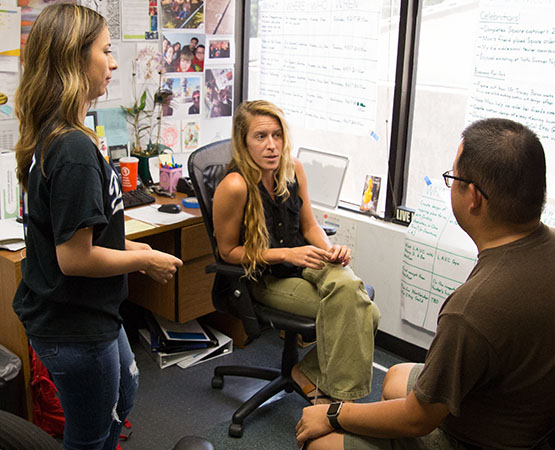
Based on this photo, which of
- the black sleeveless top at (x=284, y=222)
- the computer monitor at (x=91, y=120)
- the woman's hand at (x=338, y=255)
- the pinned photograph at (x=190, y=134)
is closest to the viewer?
the woman's hand at (x=338, y=255)

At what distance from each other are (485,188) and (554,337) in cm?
30

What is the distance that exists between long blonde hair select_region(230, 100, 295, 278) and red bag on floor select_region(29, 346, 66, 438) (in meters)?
0.79

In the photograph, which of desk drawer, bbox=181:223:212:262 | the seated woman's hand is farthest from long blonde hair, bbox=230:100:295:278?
desk drawer, bbox=181:223:212:262

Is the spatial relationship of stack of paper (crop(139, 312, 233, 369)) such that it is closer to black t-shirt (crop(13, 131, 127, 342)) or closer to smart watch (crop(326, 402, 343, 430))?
black t-shirt (crop(13, 131, 127, 342))

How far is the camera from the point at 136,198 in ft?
8.93

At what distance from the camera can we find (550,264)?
3.89 feet

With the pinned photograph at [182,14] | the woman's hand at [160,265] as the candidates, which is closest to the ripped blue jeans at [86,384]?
the woman's hand at [160,265]

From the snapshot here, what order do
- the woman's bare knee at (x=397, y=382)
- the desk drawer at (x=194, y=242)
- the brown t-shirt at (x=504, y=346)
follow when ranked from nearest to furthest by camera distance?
the brown t-shirt at (x=504, y=346)
the woman's bare knee at (x=397, y=382)
the desk drawer at (x=194, y=242)

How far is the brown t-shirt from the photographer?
1.15 metres

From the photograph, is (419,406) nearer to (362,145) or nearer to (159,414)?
(159,414)

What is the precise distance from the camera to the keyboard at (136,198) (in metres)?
2.66

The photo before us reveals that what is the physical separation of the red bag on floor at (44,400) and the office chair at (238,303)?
620 millimetres

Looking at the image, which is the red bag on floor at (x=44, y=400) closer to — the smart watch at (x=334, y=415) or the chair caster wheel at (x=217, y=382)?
the chair caster wheel at (x=217, y=382)

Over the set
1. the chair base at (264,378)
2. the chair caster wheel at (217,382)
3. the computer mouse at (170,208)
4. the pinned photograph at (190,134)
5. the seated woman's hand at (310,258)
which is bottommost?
the chair caster wheel at (217,382)
